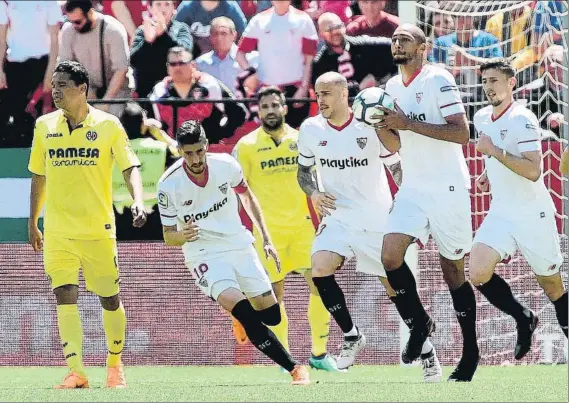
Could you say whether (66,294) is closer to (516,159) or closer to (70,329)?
(70,329)

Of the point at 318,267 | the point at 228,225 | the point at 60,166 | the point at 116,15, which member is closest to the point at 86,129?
the point at 60,166

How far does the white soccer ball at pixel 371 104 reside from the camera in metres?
8.80

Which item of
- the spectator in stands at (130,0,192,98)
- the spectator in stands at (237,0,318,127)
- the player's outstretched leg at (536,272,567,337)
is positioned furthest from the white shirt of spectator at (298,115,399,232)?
the spectator in stands at (130,0,192,98)

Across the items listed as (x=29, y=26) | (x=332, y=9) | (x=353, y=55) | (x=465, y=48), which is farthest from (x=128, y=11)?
(x=465, y=48)

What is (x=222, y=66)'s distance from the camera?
13781mm

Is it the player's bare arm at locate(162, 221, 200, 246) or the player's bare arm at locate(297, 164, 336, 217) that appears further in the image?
the player's bare arm at locate(297, 164, 336, 217)

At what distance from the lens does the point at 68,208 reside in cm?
976

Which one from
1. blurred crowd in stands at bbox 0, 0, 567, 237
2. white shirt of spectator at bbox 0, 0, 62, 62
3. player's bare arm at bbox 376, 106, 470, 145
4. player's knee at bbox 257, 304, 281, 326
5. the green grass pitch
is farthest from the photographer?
white shirt of spectator at bbox 0, 0, 62, 62

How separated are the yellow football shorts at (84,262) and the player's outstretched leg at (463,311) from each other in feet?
8.34

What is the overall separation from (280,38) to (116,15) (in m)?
2.10

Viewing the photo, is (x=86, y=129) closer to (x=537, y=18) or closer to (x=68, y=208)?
(x=68, y=208)

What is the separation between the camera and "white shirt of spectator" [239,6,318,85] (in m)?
13.3

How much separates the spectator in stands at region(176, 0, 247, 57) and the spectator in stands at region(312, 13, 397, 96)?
132 cm

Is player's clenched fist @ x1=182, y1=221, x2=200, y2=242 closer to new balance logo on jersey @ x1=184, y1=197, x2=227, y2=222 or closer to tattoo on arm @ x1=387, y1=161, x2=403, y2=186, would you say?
new balance logo on jersey @ x1=184, y1=197, x2=227, y2=222
